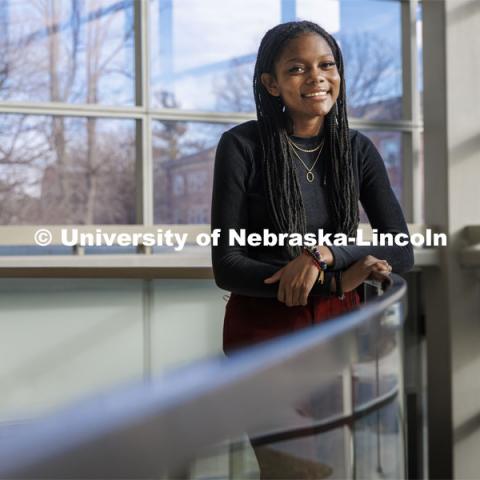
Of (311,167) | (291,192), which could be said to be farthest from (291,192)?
(311,167)

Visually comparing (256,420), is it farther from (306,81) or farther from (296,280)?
(306,81)

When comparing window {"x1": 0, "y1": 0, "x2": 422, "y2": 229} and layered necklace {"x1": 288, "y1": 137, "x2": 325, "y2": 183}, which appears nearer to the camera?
layered necklace {"x1": 288, "y1": 137, "x2": 325, "y2": 183}

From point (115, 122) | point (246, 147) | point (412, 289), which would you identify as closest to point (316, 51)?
point (246, 147)

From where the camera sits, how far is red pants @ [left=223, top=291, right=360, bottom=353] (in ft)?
4.61

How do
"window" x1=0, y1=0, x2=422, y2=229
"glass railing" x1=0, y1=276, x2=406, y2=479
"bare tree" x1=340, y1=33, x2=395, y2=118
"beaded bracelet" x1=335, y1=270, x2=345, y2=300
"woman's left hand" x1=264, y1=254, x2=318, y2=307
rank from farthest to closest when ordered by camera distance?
1. "bare tree" x1=340, y1=33, x2=395, y2=118
2. "window" x1=0, y1=0, x2=422, y2=229
3. "beaded bracelet" x1=335, y1=270, x2=345, y2=300
4. "woman's left hand" x1=264, y1=254, x2=318, y2=307
5. "glass railing" x1=0, y1=276, x2=406, y2=479

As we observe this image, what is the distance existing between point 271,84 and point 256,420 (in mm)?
963

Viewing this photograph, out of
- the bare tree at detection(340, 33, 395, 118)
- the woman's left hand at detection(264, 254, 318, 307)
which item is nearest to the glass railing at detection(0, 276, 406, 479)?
the woman's left hand at detection(264, 254, 318, 307)

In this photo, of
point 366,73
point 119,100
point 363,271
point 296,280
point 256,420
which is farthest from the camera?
point 366,73

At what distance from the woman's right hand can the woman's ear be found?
0.33 meters

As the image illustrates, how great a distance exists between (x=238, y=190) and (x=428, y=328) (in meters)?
3.80

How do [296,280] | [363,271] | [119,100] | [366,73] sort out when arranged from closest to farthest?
1. [296,280]
2. [363,271]
3. [119,100]
4. [366,73]

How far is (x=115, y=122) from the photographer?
433cm

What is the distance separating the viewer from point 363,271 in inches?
57.8

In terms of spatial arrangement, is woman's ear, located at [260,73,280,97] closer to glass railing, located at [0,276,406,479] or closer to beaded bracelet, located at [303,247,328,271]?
beaded bracelet, located at [303,247,328,271]
